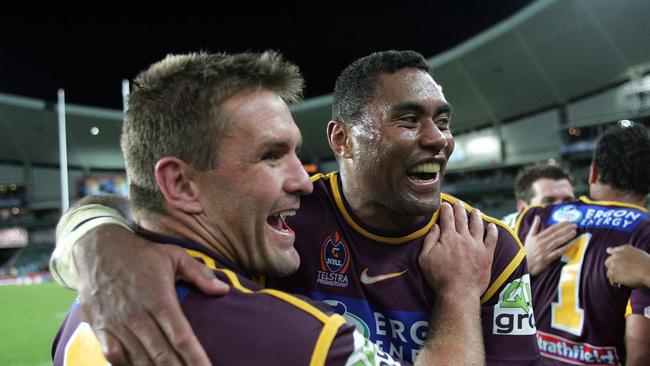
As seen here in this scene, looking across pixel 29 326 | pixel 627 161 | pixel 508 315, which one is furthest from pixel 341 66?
pixel 508 315

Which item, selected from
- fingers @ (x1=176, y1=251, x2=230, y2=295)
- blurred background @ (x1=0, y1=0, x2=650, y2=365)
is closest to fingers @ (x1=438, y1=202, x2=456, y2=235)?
fingers @ (x1=176, y1=251, x2=230, y2=295)

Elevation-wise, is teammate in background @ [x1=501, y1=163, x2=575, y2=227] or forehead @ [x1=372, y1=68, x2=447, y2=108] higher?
teammate in background @ [x1=501, y1=163, x2=575, y2=227]

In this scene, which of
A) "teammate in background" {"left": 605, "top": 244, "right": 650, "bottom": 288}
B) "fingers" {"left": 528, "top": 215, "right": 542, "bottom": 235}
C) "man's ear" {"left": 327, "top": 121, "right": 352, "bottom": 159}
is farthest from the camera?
"fingers" {"left": 528, "top": 215, "right": 542, "bottom": 235}

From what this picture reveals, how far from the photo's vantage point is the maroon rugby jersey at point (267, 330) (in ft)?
3.71

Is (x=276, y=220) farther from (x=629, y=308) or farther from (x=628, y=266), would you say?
(x=629, y=308)

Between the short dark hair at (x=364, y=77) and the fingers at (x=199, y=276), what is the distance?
4.10 feet

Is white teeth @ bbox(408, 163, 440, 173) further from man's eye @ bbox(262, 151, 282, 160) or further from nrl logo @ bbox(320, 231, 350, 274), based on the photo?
man's eye @ bbox(262, 151, 282, 160)

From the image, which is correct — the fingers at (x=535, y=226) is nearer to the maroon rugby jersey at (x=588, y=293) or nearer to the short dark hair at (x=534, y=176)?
the maroon rugby jersey at (x=588, y=293)

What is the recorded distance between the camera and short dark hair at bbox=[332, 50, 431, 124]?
220cm

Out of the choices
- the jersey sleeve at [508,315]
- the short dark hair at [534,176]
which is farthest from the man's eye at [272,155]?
the short dark hair at [534,176]

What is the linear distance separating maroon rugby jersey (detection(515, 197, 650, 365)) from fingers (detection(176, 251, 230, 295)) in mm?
2390

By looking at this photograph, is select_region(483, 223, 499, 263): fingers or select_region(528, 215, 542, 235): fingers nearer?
select_region(483, 223, 499, 263): fingers

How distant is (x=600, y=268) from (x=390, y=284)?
5.15ft

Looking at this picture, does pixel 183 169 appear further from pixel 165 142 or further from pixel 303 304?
pixel 303 304
